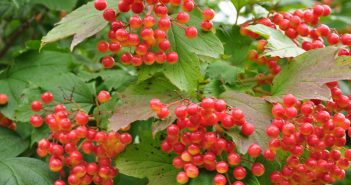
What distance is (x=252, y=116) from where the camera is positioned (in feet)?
4.18

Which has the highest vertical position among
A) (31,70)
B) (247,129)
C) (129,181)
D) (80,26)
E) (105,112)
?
(80,26)

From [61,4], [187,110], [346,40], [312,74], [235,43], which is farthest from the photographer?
[61,4]

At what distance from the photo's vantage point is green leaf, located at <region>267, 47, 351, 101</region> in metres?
1.25

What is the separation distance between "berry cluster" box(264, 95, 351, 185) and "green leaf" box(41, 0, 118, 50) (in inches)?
19.9

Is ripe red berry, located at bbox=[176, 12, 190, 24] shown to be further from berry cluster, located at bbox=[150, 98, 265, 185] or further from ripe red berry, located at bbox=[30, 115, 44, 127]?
ripe red berry, located at bbox=[30, 115, 44, 127]

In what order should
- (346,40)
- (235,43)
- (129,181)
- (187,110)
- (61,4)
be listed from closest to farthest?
1. (187,110)
2. (346,40)
3. (129,181)
4. (235,43)
5. (61,4)

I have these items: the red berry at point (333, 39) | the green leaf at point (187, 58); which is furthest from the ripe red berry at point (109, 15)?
the red berry at point (333, 39)

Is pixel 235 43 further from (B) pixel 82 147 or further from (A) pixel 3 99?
(A) pixel 3 99

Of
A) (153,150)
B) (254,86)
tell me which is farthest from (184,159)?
(254,86)

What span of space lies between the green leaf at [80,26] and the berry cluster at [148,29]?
37 mm

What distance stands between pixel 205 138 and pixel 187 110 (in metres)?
0.08

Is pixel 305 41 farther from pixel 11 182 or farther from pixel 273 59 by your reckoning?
pixel 11 182

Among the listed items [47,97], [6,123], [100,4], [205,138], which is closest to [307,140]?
[205,138]

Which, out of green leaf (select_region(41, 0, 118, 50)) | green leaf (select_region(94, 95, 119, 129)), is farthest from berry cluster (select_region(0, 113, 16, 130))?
green leaf (select_region(41, 0, 118, 50))
